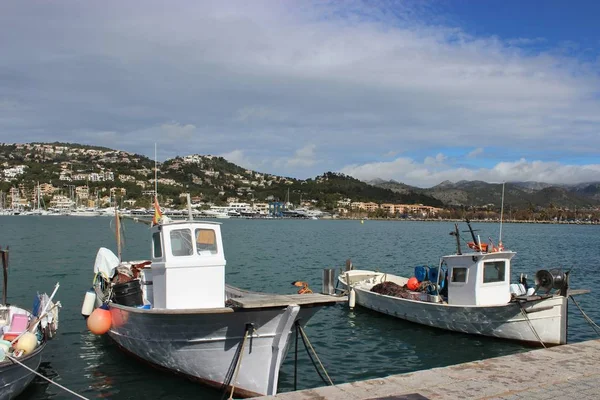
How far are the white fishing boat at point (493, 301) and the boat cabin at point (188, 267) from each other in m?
8.96

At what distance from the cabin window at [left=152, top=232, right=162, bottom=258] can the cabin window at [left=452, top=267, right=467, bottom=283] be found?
1027cm

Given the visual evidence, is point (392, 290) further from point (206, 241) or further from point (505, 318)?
point (206, 241)

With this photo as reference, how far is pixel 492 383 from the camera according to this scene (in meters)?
9.16

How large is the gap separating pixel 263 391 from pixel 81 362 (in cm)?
665

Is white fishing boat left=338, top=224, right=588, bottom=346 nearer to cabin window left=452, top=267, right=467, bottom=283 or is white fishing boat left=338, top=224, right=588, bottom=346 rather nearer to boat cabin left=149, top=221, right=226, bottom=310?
cabin window left=452, top=267, right=467, bottom=283

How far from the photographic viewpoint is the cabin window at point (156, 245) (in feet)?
41.6

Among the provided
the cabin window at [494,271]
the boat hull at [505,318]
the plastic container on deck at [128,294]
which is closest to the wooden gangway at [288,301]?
the plastic container on deck at [128,294]

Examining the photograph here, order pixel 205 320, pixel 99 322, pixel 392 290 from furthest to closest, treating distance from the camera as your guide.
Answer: pixel 392 290, pixel 99 322, pixel 205 320

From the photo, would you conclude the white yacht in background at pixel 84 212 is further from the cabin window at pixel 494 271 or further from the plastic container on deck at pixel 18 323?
the cabin window at pixel 494 271

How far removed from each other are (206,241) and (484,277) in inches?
386

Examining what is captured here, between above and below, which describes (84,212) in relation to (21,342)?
below

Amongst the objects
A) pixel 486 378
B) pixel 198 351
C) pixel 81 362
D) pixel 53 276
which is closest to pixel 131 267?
pixel 81 362

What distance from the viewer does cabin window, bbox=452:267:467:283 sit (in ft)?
57.4

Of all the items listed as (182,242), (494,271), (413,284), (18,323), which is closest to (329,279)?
(182,242)
